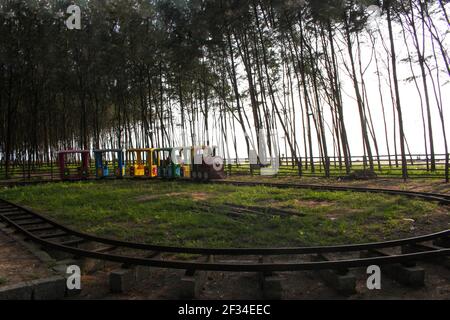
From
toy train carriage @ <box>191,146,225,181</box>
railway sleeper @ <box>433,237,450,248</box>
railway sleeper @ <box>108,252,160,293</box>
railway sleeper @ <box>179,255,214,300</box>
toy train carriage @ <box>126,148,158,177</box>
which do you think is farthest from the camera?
toy train carriage @ <box>126,148,158,177</box>

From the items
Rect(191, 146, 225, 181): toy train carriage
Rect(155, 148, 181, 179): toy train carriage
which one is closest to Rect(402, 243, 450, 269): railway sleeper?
Rect(191, 146, 225, 181): toy train carriage

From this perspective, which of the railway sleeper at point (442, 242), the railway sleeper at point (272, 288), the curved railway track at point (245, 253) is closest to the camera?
the railway sleeper at point (272, 288)

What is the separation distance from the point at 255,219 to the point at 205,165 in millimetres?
12062

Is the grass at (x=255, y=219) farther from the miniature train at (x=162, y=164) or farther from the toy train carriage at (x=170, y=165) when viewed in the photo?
the toy train carriage at (x=170, y=165)

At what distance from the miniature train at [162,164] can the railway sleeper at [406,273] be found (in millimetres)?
15834

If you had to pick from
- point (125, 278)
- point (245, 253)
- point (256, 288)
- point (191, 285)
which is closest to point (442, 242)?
point (245, 253)

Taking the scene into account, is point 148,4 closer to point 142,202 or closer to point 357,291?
point 142,202

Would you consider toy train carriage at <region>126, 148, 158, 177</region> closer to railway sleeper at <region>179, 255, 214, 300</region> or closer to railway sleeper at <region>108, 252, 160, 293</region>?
railway sleeper at <region>108, 252, 160, 293</region>

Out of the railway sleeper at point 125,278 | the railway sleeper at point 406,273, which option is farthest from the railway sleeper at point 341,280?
the railway sleeper at point 125,278

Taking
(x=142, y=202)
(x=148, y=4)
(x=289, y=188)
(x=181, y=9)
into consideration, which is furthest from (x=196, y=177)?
(x=148, y=4)

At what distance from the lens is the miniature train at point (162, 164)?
20.4 meters

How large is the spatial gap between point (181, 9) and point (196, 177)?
34.1 feet

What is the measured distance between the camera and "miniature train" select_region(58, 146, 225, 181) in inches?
804
